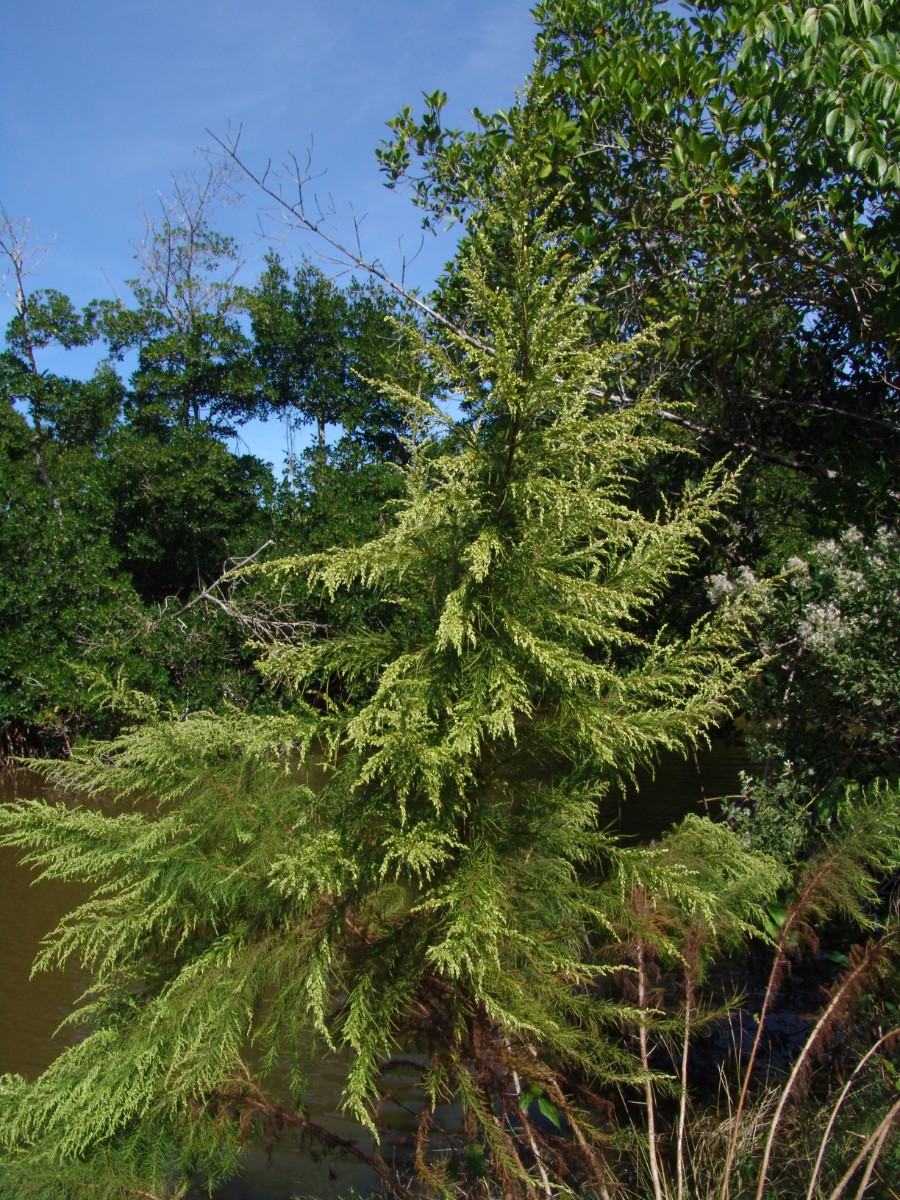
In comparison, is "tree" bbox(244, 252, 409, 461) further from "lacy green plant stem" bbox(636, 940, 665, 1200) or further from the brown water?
"lacy green plant stem" bbox(636, 940, 665, 1200)

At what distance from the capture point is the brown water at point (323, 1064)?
166 inches

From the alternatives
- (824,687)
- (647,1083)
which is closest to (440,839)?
(647,1083)

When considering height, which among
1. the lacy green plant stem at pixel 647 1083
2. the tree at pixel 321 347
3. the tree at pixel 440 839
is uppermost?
the tree at pixel 321 347

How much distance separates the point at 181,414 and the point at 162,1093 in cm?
1363

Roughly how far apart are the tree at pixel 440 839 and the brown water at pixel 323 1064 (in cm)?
48

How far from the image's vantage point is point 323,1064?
5.27 meters

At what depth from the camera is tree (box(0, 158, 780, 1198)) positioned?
232 centimetres

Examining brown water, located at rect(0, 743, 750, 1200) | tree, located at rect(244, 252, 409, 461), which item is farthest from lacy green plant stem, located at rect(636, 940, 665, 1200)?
tree, located at rect(244, 252, 409, 461)

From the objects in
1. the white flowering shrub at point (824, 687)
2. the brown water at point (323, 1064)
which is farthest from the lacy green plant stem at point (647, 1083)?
the white flowering shrub at point (824, 687)

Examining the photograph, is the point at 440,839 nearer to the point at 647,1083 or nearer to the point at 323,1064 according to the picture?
the point at 647,1083

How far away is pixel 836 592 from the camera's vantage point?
14.1 feet

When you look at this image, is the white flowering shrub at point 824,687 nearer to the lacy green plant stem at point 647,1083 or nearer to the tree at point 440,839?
the lacy green plant stem at point 647,1083

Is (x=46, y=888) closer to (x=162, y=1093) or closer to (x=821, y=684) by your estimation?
(x=162, y=1093)

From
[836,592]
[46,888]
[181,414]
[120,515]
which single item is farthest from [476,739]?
[181,414]
